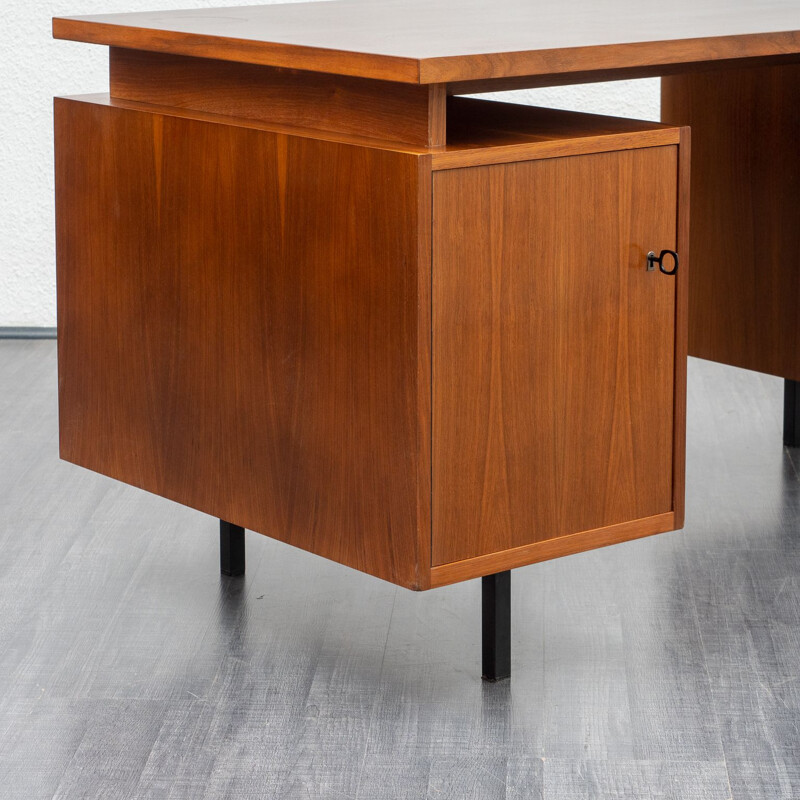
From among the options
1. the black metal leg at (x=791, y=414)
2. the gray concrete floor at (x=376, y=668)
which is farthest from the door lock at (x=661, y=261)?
the black metal leg at (x=791, y=414)

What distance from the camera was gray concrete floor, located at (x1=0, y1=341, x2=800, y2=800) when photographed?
1597 millimetres

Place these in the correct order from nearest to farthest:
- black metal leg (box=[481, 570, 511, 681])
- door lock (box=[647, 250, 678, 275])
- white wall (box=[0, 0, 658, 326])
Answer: door lock (box=[647, 250, 678, 275])
black metal leg (box=[481, 570, 511, 681])
white wall (box=[0, 0, 658, 326])

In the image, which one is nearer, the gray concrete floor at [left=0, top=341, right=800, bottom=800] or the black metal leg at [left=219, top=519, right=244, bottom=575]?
the gray concrete floor at [left=0, top=341, right=800, bottom=800]

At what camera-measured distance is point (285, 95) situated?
5.47 ft

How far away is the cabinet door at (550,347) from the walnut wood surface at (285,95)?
9 cm

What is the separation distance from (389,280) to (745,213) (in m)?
1.22

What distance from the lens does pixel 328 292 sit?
1.60 meters

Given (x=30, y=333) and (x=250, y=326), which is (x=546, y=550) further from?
(x=30, y=333)

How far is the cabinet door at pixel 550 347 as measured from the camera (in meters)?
1.54

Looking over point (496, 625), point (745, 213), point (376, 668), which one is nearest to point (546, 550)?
point (496, 625)

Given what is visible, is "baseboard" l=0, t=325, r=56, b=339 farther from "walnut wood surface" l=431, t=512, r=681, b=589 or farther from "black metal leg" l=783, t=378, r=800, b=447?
"walnut wood surface" l=431, t=512, r=681, b=589

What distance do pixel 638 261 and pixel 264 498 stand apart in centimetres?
51

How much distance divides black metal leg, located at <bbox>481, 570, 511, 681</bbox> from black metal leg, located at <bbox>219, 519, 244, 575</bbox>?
0.50 meters

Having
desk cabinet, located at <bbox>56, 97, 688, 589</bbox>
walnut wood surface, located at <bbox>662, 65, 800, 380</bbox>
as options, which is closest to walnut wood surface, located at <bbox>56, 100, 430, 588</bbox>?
desk cabinet, located at <bbox>56, 97, 688, 589</bbox>
